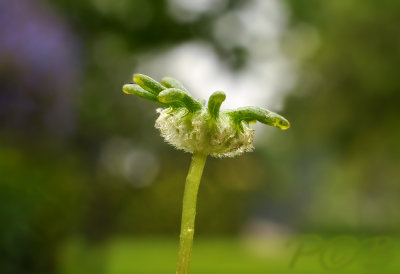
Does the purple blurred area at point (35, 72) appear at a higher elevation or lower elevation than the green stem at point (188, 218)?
higher

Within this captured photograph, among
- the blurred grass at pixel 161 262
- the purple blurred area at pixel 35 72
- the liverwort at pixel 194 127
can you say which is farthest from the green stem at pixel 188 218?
the purple blurred area at pixel 35 72

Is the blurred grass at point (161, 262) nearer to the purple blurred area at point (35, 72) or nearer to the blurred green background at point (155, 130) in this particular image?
the blurred green background at point (155, 130)

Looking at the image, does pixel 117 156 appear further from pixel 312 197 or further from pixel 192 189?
pixel 312 197

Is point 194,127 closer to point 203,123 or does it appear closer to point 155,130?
point 203,123

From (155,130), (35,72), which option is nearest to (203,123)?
(35,72)

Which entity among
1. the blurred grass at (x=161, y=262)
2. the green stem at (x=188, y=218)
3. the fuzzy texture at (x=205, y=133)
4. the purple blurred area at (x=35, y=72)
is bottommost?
the green stem at (x=188, y=218)

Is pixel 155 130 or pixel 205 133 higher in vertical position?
pixel 155 130
